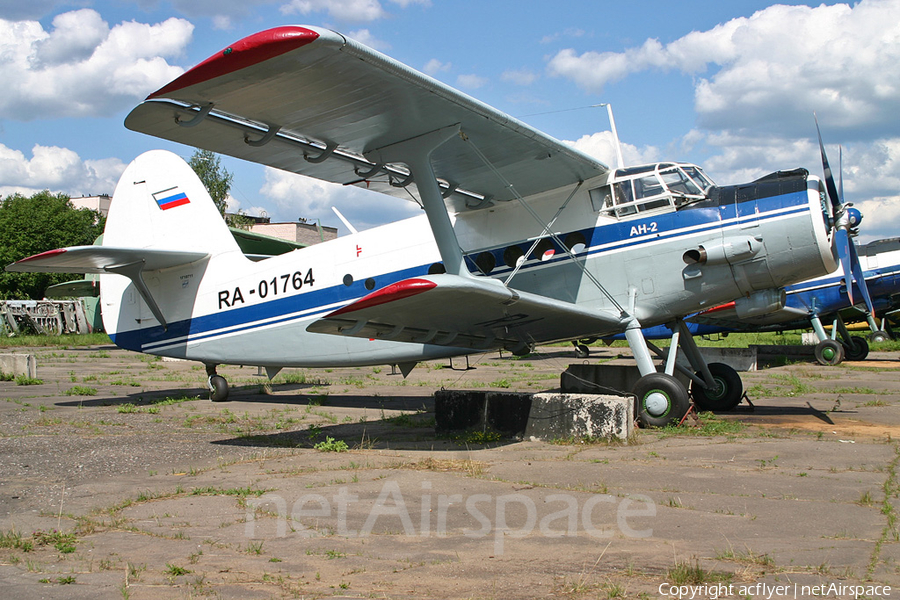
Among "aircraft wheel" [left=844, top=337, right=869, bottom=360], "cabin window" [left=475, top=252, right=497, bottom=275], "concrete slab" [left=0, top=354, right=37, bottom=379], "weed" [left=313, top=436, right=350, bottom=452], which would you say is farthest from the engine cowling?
"aircraft wheel" [left=844, top=337, right=869, bottom=360]

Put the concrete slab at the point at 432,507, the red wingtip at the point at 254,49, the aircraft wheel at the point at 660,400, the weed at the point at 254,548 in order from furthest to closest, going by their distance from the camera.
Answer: the aircraft wheel at the point at 660,400 < the red wingtip at the point at 254,49 < the weed at the point at 254,548 < the concrete slab at the point at 432,507

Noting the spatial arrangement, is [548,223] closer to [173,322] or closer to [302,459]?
[302,459]

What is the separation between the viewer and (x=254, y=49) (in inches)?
215

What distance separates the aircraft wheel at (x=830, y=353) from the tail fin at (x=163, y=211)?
16.6m

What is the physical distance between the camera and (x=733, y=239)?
8.27 metres

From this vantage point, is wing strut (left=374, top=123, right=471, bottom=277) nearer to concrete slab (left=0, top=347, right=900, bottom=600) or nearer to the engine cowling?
concrete slab (left=0, top=347, right=900, bottom=600)

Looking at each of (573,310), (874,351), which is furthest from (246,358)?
(874,351)

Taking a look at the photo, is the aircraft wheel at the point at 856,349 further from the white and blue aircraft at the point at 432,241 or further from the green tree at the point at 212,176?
the green tree at the point at 212,176

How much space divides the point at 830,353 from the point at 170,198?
58.8 ft

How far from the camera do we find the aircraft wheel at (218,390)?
12016 mm

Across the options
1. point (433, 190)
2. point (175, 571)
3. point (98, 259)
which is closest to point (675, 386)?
point (433, 190)

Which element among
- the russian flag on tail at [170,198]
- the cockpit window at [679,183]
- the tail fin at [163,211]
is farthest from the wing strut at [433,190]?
the russian flag on tail at [170,198]

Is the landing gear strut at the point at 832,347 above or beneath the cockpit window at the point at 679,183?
beneath

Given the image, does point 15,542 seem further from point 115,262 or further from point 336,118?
point 115,262
